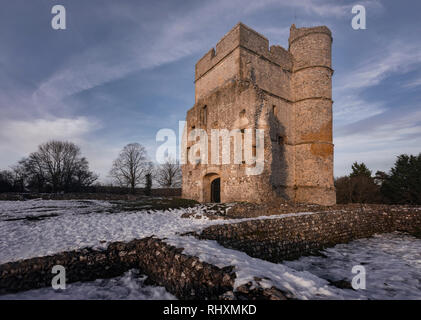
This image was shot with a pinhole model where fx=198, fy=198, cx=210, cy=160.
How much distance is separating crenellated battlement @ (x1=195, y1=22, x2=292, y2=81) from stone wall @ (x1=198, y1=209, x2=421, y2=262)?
13.5 m

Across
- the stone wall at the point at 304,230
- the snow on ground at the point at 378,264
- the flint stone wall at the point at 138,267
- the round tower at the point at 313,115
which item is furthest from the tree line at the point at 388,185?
the flint stone wall at the point at 138,267

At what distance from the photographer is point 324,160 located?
16.2 meters

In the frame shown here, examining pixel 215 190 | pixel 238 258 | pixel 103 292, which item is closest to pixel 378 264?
pixel 238 258

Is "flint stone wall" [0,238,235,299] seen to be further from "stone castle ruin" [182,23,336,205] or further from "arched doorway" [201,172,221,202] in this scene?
"arched doorway" [201,172,221,202]

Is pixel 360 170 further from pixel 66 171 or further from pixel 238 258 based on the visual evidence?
pixel 66 171

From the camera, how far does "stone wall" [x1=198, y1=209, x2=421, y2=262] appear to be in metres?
5.71

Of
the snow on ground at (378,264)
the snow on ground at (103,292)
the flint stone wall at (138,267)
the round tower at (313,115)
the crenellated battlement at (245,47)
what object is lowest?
the snow on ground at (378,264)

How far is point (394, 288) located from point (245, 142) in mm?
9465

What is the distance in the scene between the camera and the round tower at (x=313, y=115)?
1609 centimetres

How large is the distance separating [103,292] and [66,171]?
32.4 metres

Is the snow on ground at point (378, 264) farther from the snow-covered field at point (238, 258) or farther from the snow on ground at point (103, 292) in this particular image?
the snow on ground at point (103, 292)

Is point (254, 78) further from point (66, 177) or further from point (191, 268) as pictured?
point (66, 177)

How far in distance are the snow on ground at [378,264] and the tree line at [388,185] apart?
14.8m

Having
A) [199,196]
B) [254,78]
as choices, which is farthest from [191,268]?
[254,78]
